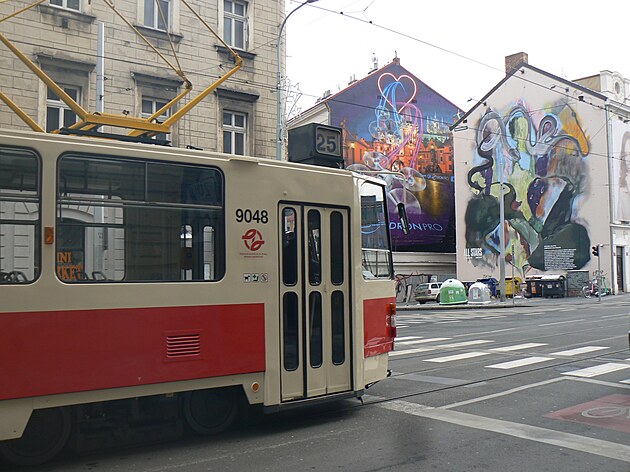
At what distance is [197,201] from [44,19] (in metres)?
14.7

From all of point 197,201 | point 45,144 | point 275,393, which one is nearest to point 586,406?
point 275,393

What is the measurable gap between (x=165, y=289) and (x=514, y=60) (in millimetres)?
52695

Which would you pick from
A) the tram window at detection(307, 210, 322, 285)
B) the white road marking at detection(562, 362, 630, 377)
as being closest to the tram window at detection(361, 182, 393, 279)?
the tram window at detection(307, 210, 322, 285)

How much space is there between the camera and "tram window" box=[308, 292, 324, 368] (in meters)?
7.32

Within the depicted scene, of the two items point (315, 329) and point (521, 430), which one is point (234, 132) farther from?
point (521, 430)

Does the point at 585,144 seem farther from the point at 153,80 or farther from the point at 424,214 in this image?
the point at 153,80

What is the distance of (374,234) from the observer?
838 cm

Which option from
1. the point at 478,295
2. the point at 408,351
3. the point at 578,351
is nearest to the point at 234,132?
the point at 408,351

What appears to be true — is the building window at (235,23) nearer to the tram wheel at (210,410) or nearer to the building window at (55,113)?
the building window at (55,113)

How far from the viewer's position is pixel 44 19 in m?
18.5

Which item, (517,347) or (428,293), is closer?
(517,347)

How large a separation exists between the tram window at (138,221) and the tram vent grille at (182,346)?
563 mm

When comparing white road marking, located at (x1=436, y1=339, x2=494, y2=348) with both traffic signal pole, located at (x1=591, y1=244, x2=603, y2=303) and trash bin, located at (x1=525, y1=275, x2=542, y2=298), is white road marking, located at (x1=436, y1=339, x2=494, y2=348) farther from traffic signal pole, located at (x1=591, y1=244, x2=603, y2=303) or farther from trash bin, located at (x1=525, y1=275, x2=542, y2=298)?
trash bin, located at (x1=525, y1=275, x2=542, y2=298)

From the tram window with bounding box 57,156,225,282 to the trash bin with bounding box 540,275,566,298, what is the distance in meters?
40.9
